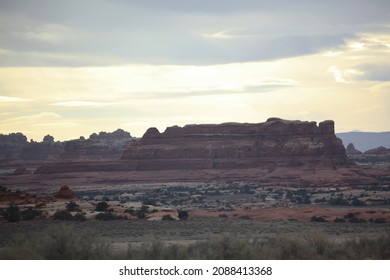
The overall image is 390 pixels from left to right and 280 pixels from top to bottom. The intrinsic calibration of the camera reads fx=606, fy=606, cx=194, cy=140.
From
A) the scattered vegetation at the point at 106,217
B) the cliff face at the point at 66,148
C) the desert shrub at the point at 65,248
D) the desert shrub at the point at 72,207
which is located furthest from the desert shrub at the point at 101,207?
the cliff face at the point at 66,148

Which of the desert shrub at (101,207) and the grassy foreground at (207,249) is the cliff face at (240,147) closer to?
the desert shrub at (101,207)

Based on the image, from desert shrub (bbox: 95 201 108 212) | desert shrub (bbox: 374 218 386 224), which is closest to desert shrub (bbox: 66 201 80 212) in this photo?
desert shrub (bbox: 95 201 108 212)

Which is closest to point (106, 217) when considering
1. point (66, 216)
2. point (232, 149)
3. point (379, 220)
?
point (66, 216)

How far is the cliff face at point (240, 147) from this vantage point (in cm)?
10944

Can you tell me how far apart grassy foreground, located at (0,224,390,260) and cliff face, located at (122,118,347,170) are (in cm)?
8697

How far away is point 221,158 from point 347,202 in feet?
196

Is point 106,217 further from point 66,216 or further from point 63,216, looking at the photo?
point 63,216

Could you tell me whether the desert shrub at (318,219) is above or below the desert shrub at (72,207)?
below

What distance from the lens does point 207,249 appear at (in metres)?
18.1

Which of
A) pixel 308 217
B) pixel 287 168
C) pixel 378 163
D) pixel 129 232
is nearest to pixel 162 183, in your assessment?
pixel 287 168

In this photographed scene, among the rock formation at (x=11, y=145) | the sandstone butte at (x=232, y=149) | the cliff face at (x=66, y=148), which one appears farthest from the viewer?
the rock formation at (x=11, y=145)

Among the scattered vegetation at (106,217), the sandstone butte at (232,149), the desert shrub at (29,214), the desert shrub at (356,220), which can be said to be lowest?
the desert shrub at (356,220)

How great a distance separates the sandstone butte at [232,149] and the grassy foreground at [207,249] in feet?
284

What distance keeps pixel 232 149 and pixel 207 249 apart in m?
101
